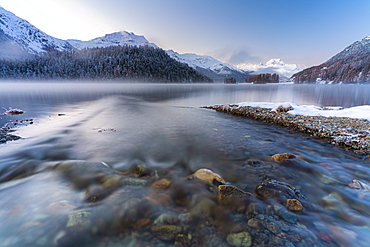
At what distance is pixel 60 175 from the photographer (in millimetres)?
6594

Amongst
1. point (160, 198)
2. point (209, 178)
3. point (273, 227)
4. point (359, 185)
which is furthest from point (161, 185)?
point (359, 185)

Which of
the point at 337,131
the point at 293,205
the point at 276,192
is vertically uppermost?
the point at 337,131

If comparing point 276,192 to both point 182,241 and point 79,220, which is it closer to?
point 182,241

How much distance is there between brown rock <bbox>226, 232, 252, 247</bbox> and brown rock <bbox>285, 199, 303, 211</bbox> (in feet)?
5.79

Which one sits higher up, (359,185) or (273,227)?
(359,185)

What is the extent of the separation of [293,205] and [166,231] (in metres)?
3.72

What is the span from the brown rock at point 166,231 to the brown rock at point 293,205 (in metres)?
3.24

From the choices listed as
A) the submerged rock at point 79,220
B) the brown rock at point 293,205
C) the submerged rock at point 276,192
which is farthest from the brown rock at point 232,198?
the submerged rock at point 79,220

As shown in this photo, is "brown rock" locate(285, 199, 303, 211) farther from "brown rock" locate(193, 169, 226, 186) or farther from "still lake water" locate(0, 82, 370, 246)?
"brown rock" locate(193, 169, 226, 186)

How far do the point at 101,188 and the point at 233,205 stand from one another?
436 cm

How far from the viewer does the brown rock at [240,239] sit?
3.79 meters

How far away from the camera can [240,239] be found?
153 inches

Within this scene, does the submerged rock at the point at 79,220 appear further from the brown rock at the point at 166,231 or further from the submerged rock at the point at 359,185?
the submerged rock at the point at 359,185

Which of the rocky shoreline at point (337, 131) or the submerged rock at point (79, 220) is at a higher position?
the rocky shoreline at point (337, 131)
